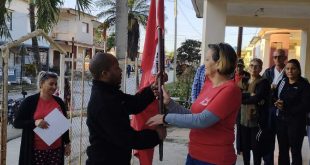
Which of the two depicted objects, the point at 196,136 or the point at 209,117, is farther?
the point at 196,136

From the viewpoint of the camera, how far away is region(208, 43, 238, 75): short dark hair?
3.08m

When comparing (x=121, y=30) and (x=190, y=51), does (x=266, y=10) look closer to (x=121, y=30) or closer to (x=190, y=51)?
(x=121, y=30)

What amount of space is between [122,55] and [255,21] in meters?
4.66

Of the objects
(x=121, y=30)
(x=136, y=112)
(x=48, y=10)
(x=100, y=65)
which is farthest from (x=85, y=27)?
(x=100, y=65)

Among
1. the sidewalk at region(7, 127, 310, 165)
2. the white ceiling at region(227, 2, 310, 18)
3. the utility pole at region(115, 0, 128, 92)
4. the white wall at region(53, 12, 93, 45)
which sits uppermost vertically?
the white wall at region(53, 12, 93, 45)

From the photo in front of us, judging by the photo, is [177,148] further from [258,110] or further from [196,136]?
[196,136]

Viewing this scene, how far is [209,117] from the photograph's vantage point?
2.94 m

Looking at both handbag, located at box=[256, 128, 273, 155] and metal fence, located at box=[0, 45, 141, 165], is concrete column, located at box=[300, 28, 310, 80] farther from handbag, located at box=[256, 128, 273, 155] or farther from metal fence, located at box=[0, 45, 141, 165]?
handbag, located at box=[256, 128, 273, 155]

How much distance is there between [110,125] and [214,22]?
176 inches

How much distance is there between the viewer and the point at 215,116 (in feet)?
9.64

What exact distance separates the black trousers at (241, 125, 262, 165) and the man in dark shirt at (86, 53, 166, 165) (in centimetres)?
340

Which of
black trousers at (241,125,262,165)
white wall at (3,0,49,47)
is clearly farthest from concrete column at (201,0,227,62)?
white wall at (3,0,49,47)

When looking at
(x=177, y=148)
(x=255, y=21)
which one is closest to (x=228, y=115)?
(x=177, y=148)

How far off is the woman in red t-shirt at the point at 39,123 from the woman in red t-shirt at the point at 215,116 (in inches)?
72.4
